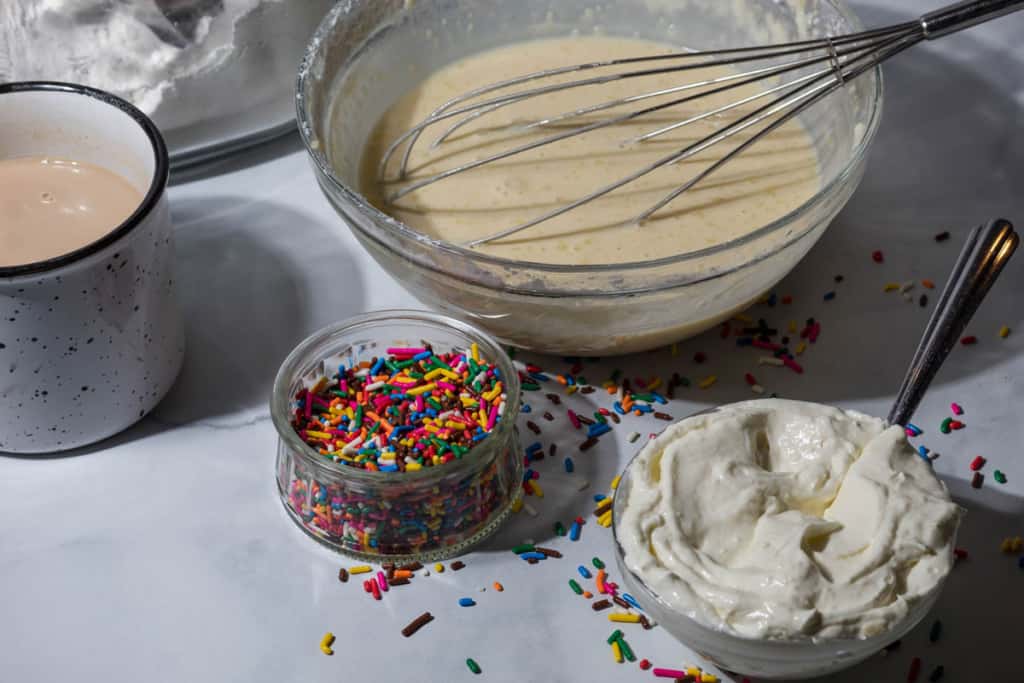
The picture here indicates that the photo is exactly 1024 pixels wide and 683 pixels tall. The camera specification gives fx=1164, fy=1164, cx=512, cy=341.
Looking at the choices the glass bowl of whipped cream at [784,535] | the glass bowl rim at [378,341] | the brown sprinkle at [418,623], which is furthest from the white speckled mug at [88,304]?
the glass bowl of whipped cream at [784,535]

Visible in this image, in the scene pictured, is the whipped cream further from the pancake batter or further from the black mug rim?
the black mug rim

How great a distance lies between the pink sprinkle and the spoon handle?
30 cm

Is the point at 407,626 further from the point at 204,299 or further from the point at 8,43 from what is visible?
the point at 8,43

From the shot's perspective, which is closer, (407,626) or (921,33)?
(407,626)

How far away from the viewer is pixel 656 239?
1.17 m

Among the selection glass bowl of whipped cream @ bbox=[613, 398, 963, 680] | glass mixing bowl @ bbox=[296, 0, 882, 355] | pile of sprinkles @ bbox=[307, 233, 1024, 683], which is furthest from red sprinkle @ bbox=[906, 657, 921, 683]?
glass mixing bowl @ bbox=[296, 0, 882, 355]

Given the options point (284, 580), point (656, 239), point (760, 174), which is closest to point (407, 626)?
point (284, 580)

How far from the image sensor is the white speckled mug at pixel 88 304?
3.26 ft

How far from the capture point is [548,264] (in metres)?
1.03

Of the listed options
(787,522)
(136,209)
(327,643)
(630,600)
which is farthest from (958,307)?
(136,209)

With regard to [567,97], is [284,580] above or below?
below

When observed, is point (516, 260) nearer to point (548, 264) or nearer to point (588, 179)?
point (548, 264)

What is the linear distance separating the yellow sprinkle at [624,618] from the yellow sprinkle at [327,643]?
241 millimetres

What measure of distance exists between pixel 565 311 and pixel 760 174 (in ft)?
1.06
